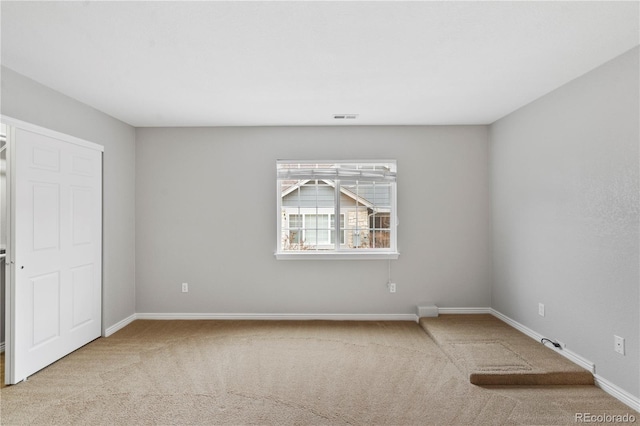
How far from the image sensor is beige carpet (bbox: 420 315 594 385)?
271 centimetres

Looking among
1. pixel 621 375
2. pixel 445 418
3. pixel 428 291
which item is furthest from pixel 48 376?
pixel 621 375

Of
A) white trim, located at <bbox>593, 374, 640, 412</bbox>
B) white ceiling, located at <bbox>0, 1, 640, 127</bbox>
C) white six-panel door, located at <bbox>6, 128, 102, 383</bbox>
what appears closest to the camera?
white ceiling, located at <bbox>0, 1, 640, 127</bbox>

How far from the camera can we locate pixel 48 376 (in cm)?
283

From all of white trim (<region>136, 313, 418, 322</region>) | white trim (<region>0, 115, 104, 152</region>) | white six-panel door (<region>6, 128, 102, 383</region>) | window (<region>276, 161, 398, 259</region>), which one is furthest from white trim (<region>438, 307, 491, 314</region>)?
white trim (<region>0, 115, 104, 152</region>)

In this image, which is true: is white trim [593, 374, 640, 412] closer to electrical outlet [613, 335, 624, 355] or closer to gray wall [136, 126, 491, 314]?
electrical outlet [613, 335, 624, 355]

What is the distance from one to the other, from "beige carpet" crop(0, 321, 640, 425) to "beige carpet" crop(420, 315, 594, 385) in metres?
0.08

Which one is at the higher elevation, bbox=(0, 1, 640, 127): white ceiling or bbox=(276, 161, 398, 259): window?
bbox=(0, 1, 640, 127): white ceiling

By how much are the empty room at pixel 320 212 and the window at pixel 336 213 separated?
0.03 m

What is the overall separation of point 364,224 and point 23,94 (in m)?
3.56

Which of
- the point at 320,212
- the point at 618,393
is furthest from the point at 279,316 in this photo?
the point at 618,393

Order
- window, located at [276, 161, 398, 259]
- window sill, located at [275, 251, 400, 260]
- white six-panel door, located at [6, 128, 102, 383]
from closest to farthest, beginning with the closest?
white six-panel door, located at [6, 128, 102, 383], window sill, located at [275, 251, 400, 260], window, located at [276, 161, 398, 259]

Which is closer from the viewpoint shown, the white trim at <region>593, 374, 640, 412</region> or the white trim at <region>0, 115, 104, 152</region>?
the white trim at <region>593, 374, 640, 412</region>

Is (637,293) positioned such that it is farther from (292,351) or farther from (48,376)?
(48,376)

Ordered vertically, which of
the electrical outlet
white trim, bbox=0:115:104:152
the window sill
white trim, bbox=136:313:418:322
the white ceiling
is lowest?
white trim, bbox=136:313:418:322
